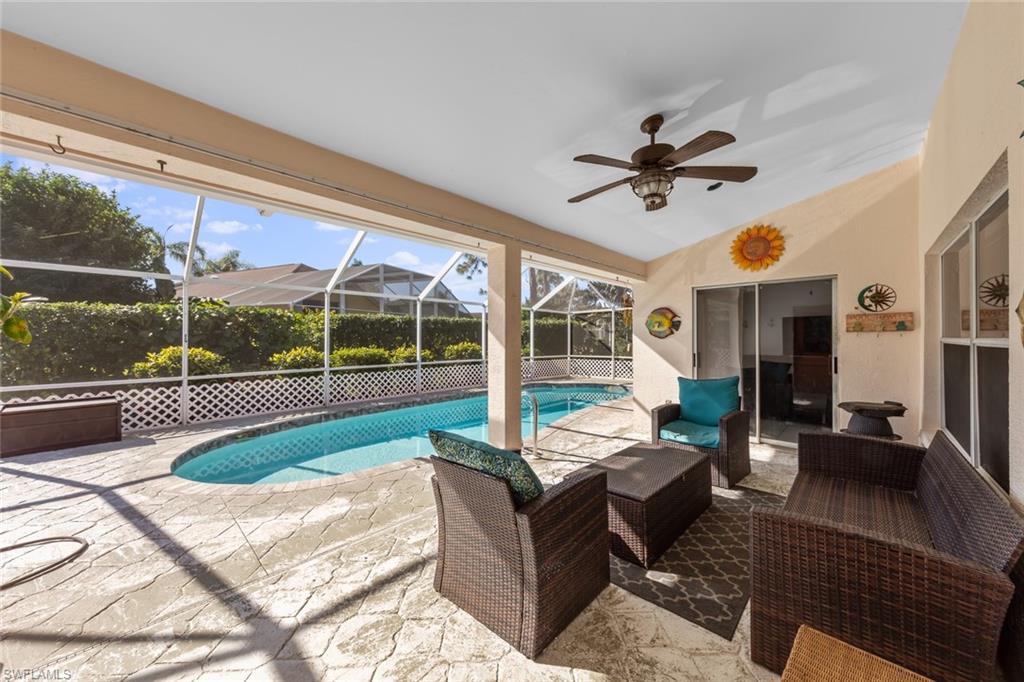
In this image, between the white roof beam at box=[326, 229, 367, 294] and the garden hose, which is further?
the white roof beam at box=[326, 229, 367, 294]

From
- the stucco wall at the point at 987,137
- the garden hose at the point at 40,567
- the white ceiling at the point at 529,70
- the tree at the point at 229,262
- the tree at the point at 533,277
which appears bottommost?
the garden hose at the point at 40,567

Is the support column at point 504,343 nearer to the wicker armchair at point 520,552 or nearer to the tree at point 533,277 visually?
the wicker armchair at point 520,552

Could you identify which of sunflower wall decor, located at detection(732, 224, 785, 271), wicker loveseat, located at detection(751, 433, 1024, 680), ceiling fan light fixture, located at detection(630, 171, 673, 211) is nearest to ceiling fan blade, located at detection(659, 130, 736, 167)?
ceiling fan light fixture, located at detection(630, 171, 673, 211)

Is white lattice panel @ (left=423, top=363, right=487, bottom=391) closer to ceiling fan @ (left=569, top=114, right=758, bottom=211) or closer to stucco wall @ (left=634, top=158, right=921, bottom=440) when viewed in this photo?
stucco wall @ (left=634, top=158, right=921, bottom=440)

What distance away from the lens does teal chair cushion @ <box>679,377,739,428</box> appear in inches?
162

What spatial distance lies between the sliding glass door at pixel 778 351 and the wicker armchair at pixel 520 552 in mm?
4123

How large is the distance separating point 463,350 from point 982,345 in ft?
33.5

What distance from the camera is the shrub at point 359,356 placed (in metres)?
8.87

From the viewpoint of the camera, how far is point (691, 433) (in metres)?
3.96

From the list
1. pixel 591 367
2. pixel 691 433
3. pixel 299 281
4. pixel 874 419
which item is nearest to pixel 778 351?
pixel 874 419

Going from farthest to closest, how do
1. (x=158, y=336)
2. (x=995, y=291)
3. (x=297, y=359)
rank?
(x=297, y=359), (x=158, y=336), (x=995, y=291)

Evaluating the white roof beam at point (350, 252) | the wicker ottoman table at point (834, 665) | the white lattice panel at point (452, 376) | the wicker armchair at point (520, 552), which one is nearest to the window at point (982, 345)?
the wicker ottoman table at point (834, 665)

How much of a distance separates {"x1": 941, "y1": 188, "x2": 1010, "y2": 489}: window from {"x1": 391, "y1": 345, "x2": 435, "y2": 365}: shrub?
30.4 feet

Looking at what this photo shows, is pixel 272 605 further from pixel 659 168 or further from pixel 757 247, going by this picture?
pixel 757 247
